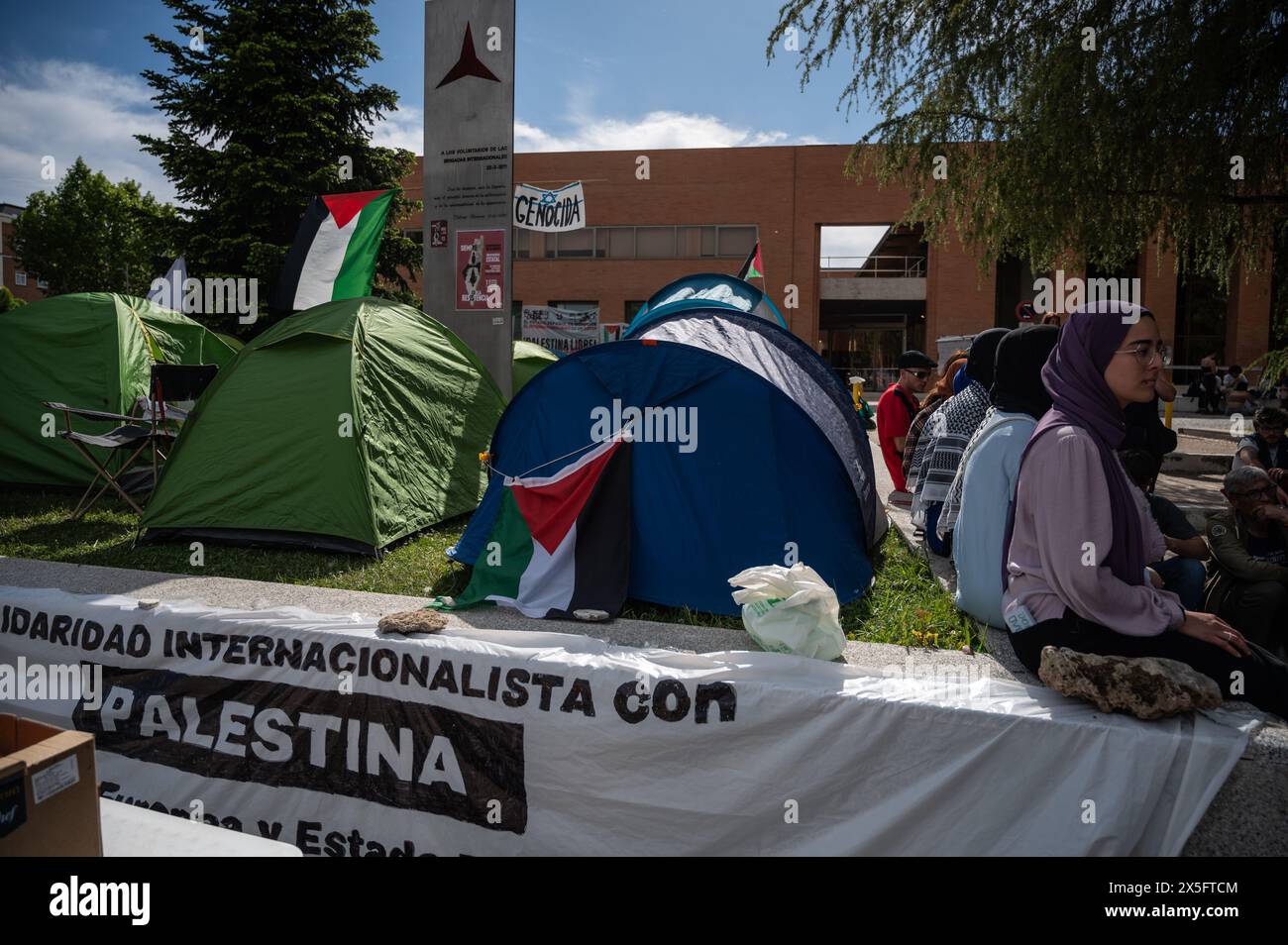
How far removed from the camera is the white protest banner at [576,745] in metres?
2.34

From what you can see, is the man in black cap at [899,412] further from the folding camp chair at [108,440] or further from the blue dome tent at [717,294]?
→ the folding camp chair at [108,440]

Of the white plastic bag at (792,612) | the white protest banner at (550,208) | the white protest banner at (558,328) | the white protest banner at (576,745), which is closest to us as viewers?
the white protest banner at (576,745)

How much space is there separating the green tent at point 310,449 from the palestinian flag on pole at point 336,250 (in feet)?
3.68

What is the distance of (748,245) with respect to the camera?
2966 cm

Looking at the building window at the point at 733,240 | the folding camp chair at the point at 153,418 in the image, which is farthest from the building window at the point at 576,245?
the folding camp chair at the point at 153,418

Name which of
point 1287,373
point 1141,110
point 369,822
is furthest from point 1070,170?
point 369,822

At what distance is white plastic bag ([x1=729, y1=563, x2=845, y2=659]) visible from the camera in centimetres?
302

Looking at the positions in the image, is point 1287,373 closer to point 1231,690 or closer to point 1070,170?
point 1070,170

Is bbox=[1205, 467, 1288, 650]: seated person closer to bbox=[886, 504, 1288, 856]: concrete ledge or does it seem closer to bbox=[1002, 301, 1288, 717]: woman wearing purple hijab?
bbox=[1002, 301, 1288, 717]: woman wearing purple hijab

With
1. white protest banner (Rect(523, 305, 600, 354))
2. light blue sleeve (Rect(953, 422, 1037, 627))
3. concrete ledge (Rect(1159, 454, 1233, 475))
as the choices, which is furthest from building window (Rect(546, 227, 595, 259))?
light blue sleeve (Rect(953, 422, 1037, 627))

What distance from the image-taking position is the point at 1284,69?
21.7ft

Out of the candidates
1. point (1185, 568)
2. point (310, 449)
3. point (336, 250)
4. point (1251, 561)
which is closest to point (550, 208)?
point (336, 250)

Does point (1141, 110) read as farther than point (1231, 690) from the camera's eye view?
Yes
